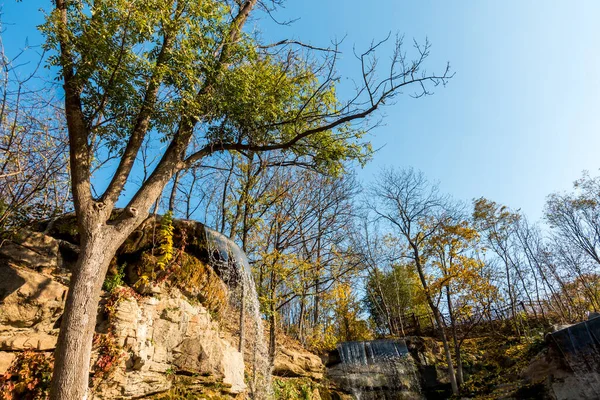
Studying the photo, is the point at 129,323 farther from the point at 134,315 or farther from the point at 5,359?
the point at 5,359

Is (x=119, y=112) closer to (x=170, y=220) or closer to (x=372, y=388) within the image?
(x=170, y=220)

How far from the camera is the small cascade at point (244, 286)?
7.26 metres

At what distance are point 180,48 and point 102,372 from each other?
498cm

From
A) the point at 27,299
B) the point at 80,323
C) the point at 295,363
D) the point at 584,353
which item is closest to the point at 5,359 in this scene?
the point at 27,299

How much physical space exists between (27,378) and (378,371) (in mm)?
11011

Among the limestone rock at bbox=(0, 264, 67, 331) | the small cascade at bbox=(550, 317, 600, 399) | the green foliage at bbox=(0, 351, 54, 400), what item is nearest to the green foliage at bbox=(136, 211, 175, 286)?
the limestone rock at bbox=(0, 264, 67, 331)

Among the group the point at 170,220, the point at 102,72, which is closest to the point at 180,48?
the point at 102,72

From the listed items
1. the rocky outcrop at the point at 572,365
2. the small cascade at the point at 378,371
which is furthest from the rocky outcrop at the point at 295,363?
the rocky outcrop at the point at 572,365

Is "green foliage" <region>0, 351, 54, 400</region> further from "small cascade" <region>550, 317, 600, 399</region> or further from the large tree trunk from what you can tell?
"small cascade" <region>550, 317, 600, 399</region>

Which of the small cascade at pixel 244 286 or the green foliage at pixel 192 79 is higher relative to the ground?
the green foliage at pixel 192 79

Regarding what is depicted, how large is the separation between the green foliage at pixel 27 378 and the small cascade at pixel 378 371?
903 cm

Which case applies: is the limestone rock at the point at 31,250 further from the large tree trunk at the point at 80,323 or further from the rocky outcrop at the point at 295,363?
the rocky outcrop at the point at 295,363

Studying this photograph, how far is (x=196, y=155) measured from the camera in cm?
543

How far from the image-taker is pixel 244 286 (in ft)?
25.9
